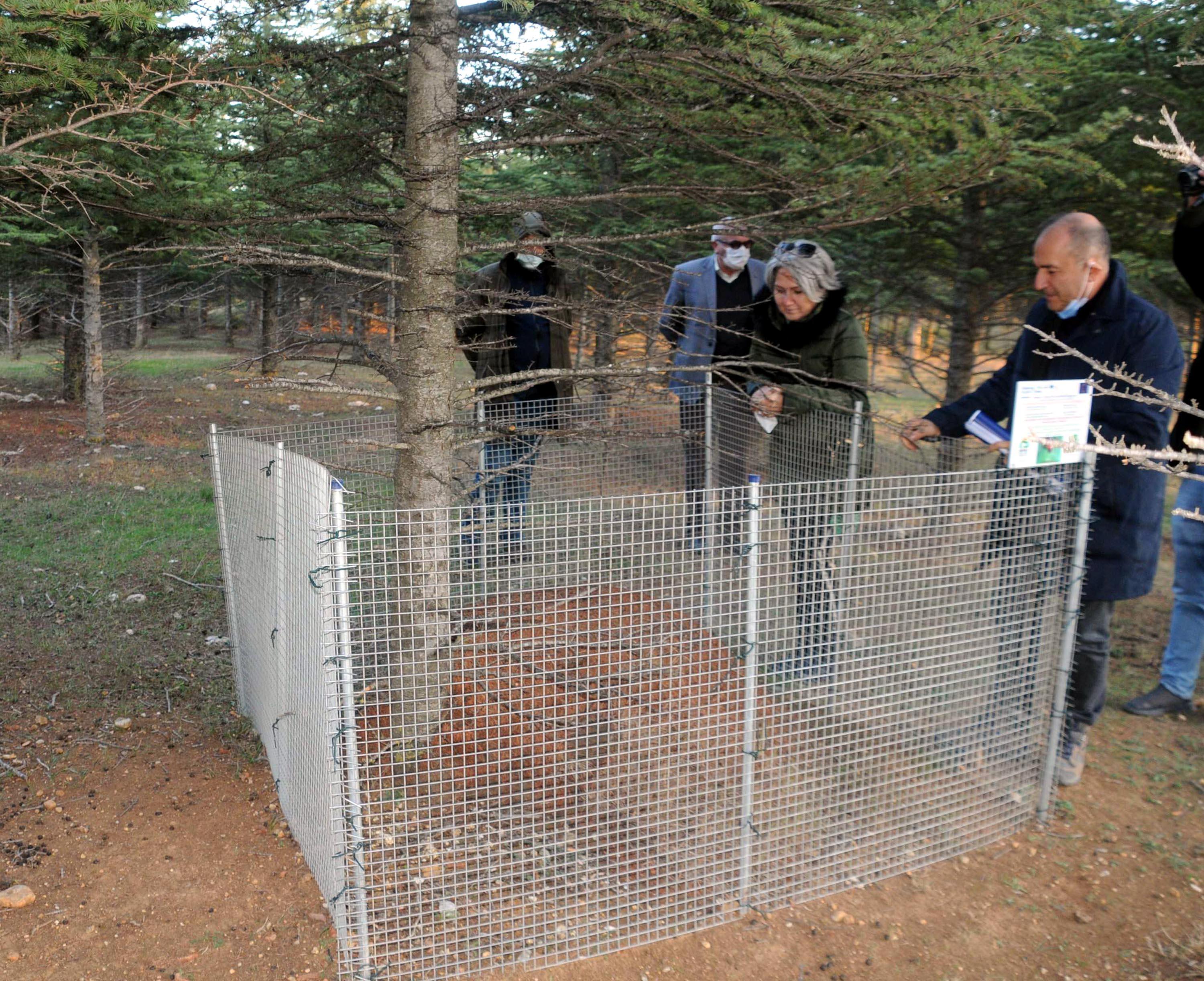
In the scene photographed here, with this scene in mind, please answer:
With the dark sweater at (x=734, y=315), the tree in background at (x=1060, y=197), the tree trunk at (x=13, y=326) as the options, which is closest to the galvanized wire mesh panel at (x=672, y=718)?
the dark sweater at (x=734, y=315)

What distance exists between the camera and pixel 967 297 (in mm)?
7594

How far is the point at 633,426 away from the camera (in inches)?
248

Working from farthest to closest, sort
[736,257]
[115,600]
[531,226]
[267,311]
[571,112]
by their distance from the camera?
[267,311] → [115,600] → [736,257] → [531,226] → [571,112]

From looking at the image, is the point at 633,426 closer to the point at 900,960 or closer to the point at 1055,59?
the point at 1055,59

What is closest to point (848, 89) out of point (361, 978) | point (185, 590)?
point (361, 978)

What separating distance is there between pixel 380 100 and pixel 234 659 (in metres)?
3.12

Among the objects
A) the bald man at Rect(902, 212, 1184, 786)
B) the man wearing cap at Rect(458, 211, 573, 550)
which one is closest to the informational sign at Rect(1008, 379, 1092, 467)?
the bald man at Rect(902, 212, 1184, 786)

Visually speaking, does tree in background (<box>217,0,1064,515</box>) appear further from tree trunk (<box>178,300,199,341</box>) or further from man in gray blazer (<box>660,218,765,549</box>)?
tree trunk (<box>178,300,199,341</box>)

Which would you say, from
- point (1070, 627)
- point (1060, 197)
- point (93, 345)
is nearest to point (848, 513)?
point (1070, 627)

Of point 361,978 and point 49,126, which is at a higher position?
point 49,126

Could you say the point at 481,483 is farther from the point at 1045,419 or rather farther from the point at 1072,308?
the point at 1072,308

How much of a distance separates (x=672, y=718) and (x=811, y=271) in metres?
2.44

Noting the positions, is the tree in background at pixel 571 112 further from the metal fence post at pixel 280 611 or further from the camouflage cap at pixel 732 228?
the metal fence post at pixel 280 611

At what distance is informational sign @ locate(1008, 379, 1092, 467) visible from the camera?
12.0ft
